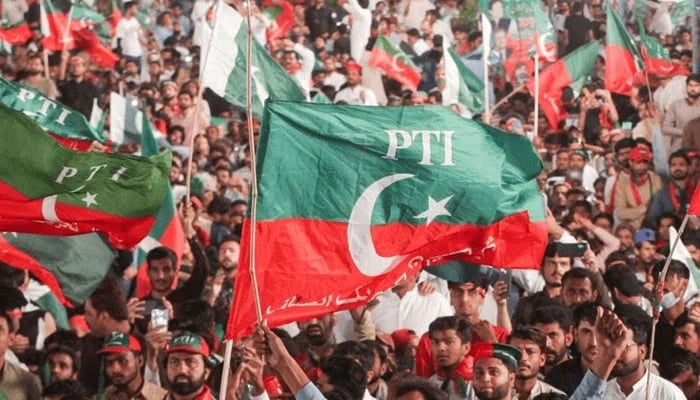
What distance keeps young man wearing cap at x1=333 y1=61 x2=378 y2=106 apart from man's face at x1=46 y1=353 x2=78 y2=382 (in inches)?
420

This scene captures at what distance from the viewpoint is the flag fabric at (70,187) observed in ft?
30.5

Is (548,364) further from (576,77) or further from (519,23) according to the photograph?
(519,23)

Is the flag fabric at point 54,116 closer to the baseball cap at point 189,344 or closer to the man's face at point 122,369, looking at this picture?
the man's face at point 122,369

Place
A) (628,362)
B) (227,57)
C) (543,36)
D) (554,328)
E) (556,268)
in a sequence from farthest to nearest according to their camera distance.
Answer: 1. (543,36)
2. (227,57)
3. (556,268)
4. (554,328)
5. (628,362)

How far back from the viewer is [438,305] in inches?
462

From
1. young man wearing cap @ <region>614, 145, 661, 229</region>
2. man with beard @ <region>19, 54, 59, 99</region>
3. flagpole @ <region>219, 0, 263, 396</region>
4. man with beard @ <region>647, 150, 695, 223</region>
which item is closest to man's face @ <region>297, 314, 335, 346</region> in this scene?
flagpole @ <region>219, 0, 263, 396</region>

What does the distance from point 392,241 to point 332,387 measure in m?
0.78

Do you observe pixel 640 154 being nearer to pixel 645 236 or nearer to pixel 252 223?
pixel 645 236

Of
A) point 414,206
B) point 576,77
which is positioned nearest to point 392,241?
point 414,206

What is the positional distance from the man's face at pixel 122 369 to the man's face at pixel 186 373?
69cm

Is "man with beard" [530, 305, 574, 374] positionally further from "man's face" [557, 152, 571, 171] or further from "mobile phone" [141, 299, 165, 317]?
"man's face" [557, 152, 571, 171]

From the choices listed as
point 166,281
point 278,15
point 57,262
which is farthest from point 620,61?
point 57,262

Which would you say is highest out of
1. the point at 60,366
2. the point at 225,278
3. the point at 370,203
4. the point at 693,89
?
the point at 370,203

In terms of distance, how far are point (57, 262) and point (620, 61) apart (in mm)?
9225
